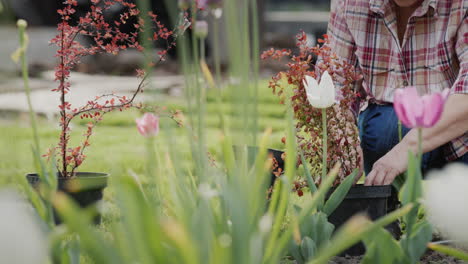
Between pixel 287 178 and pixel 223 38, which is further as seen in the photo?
pixel 223 38

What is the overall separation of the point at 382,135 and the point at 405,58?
31 cm

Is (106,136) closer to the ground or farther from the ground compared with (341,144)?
closer to the ground

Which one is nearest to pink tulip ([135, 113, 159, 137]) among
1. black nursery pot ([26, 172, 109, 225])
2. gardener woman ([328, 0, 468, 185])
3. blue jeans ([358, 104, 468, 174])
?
black nursery pot ([26, 172, 109, 225])

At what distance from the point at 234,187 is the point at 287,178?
0.14 m

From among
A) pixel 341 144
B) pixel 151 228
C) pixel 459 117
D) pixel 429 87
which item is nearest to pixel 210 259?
pixel 151 228

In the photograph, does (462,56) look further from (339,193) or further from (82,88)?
(82,88)

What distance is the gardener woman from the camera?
228 cm

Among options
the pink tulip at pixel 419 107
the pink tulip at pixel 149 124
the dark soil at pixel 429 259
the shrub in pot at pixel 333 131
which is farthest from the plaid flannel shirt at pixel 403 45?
the pink tulip at pixel 149 124

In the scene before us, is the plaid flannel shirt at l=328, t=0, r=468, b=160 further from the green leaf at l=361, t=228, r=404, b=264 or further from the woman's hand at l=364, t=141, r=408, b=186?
the green leaf at l=361, t=228, r=404, b=264

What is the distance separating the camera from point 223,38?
445 inches

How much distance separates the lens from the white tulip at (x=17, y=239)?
1.07m

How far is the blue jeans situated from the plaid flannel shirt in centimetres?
4

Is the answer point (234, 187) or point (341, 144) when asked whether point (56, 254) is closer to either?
point (234, 187)

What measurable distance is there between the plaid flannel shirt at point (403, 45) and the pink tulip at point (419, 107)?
1032 mm
